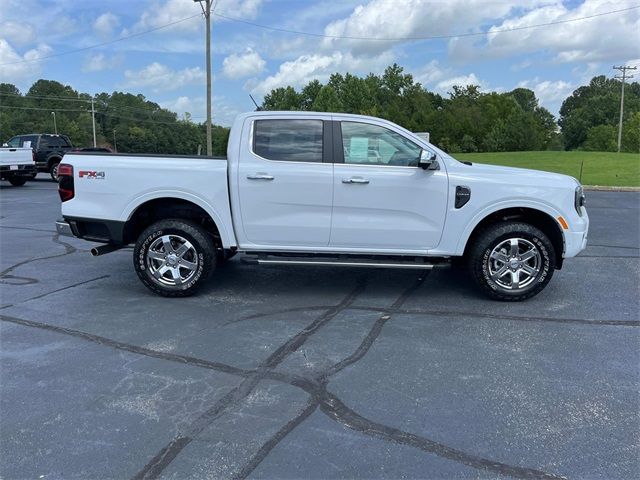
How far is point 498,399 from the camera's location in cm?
352

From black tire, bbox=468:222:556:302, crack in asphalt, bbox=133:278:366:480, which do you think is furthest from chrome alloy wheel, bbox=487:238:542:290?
crack in asphalt, bbox=133:278:366:480

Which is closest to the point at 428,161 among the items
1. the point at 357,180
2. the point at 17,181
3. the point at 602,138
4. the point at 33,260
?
the point at 357,180

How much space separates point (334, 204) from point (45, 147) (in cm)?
2164

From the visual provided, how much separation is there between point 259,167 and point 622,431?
152 inches

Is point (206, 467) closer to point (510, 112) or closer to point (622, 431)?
point (622, 431)

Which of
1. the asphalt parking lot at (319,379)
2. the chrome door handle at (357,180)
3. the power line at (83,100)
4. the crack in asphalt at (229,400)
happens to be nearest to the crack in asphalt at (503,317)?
the asphalt parking lot at (319,379)

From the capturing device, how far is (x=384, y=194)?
5.45 metres

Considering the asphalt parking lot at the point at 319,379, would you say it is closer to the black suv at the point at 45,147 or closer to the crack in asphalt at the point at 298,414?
the crack in asphalt at the point at 298,414

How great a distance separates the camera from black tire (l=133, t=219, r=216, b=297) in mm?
5664

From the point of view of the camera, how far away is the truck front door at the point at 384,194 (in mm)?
5438

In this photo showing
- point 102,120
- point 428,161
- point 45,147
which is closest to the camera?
point 428,161

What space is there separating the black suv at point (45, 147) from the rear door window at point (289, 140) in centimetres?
2014

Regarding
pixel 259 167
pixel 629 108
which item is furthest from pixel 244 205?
pixel 629 108

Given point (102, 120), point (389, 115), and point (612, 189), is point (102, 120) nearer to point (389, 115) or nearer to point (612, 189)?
point (389, 115)
